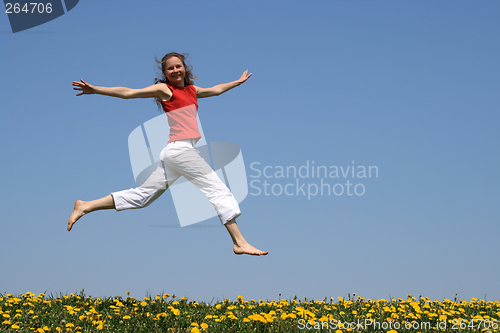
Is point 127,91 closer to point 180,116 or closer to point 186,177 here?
point 180,116

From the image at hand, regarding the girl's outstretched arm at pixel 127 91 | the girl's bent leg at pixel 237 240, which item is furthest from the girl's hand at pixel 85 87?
the girl's bent leg at pixel 237 240

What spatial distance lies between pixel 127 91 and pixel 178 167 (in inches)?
44.3

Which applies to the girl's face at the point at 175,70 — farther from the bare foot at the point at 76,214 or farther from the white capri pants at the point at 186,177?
the bare foot at the point at 76,214

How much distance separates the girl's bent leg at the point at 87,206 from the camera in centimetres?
589

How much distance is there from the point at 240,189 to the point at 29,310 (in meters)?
3.51

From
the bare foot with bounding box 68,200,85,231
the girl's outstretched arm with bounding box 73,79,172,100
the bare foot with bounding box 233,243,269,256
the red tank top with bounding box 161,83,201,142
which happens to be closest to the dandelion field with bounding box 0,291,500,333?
the bare foot with bounding box 233,243,269,256

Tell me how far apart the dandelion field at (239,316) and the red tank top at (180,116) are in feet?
7.33

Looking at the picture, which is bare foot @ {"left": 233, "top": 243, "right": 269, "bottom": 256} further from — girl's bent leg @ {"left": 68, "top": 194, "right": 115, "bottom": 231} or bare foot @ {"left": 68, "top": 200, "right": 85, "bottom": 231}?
bare foot @ {"left": 68, "top": 200, "right": 85, "bottom": 231}

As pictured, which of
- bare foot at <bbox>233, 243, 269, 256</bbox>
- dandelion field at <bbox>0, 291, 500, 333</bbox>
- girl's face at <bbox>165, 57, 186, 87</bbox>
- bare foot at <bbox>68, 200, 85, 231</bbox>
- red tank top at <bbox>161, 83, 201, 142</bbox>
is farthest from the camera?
bare foot at <bbox>68, 200, 85, 231</bbox>

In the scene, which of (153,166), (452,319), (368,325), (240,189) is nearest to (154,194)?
(153,166)

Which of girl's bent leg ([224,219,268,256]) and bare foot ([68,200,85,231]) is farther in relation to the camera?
bare foot ([68,200,85,231])

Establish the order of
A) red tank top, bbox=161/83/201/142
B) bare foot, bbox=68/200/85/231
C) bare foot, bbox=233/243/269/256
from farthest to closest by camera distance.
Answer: bare foot, bbox=68/200/85/231, red tank top, bbox=161/83/201/142, bare foot, bbox=233/243/269/256

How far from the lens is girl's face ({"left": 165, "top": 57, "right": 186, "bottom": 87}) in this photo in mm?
5820

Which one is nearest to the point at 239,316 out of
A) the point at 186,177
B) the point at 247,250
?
the point at 247,250
